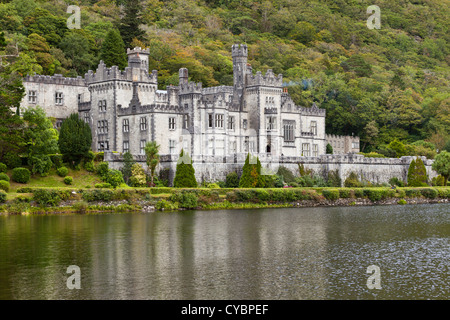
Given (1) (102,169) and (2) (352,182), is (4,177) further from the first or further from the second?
(2) (352,182)

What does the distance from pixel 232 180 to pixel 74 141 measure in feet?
54.8

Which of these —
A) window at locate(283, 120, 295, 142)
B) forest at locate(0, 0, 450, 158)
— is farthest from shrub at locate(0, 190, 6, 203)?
window at locate(283, 120, 295, 142)

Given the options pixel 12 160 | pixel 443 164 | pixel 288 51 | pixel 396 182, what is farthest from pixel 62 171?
pixel 288 51

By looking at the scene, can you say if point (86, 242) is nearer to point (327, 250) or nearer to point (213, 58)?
point (327, 250)

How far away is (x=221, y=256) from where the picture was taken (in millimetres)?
38625

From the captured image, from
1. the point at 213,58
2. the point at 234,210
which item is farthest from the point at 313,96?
the point at 234,210

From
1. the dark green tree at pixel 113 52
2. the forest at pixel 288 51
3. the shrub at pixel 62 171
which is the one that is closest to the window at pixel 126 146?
the shrub at pixel 62 171

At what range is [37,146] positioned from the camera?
65.9m

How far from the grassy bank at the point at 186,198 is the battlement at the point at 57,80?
20.9 metres

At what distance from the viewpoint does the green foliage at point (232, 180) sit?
75463 mm

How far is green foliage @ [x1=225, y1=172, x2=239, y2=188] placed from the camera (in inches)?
2971

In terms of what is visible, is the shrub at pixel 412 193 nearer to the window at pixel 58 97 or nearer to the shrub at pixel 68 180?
the shrub at pixel 68 180

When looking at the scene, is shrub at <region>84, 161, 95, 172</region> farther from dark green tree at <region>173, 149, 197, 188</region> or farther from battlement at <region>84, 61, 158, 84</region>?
battlement at <region>84, 61, 158, 84</region>

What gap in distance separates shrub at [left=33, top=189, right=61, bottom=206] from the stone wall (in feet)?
40.4
